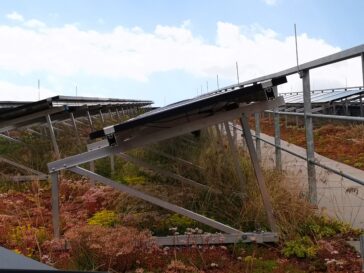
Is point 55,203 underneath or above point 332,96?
underneath

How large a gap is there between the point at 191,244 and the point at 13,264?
3705 mm

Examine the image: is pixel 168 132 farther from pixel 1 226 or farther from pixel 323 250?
pixel 1 226

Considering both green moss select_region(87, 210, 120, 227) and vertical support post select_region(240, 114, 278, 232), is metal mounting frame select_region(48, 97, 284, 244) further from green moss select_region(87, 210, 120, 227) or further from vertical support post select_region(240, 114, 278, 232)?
green moss select_region(87, 210, 120, 227)

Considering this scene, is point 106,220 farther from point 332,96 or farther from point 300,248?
point 332,96

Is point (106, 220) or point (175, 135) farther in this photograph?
point (106, 220)

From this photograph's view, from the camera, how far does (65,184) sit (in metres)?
7.64

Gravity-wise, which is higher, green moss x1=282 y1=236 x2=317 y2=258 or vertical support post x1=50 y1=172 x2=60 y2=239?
vertical support post x1=50 y1=172 x2=60 y2=239

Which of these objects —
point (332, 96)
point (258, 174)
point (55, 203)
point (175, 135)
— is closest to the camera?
point (175, 135)

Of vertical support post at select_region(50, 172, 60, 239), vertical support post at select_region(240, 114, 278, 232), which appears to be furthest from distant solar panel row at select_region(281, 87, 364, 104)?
vertical support post at select_region(50, 172, 60, 239)

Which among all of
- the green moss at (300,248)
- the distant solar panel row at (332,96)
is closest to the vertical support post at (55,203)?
the green moss at (300,248)

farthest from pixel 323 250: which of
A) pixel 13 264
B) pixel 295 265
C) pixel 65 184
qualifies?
pixel 65 184

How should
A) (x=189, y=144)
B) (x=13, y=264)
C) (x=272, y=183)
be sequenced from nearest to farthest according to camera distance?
(x=13, y=264)
(x=272, y=183)
(x=189, y=144)

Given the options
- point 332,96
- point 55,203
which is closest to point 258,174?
point 55,203

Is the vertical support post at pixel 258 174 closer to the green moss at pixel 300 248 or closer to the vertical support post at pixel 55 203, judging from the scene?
the green moss at pixel 300 248
